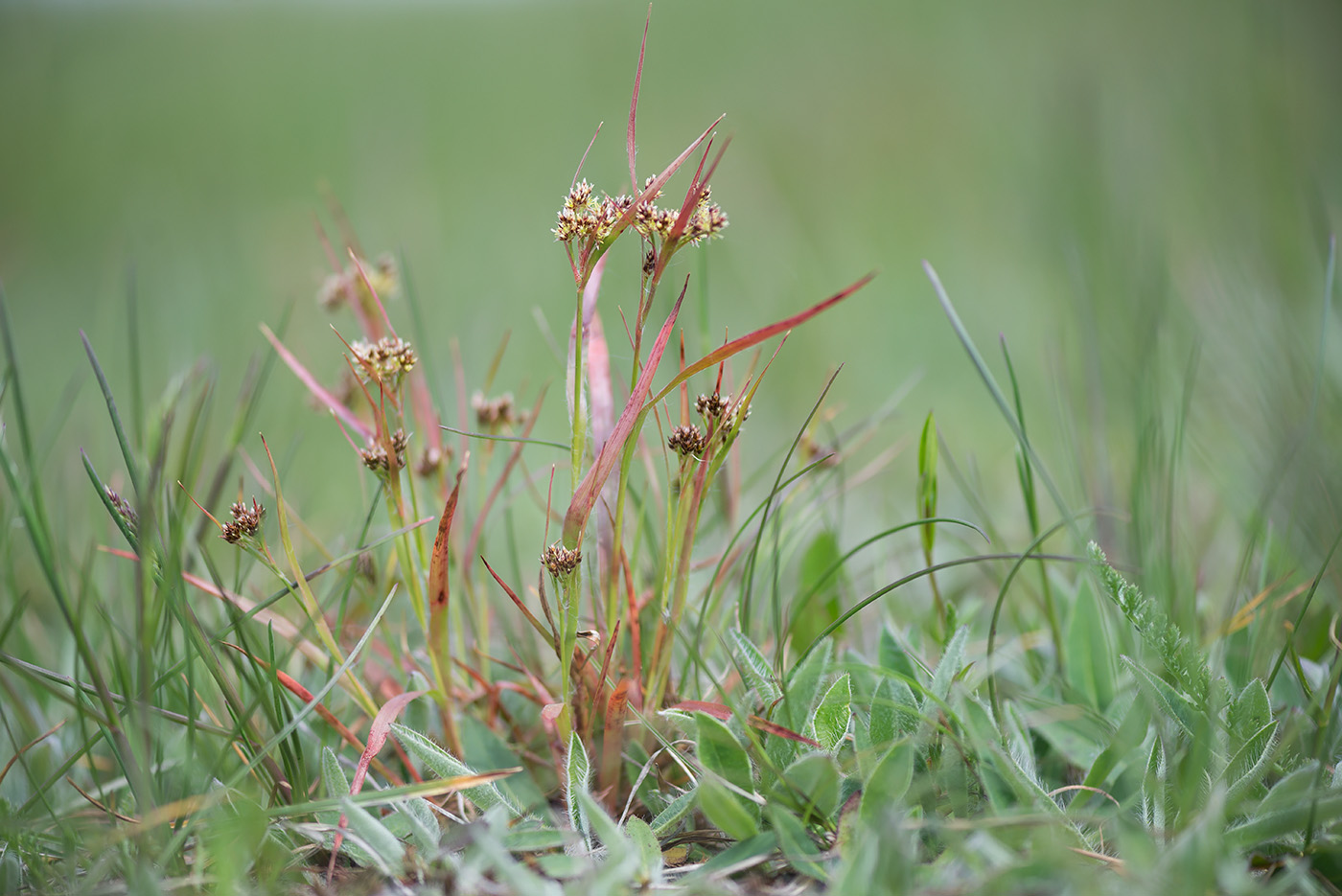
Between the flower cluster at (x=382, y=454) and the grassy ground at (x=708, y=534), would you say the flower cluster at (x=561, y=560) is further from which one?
the flower cluster at (x=382, y=454)

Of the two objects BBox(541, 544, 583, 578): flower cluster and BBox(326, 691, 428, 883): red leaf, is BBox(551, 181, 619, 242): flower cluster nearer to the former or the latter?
BBox(541, 544, 583, 578): flower cluster

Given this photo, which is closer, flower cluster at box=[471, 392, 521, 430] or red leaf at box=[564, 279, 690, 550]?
red leaf at box=[564, 279, 690, 550]

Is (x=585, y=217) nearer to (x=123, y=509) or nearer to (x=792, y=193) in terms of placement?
(x=123, y=509)

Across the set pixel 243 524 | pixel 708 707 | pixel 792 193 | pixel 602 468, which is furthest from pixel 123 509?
pixel 792 193

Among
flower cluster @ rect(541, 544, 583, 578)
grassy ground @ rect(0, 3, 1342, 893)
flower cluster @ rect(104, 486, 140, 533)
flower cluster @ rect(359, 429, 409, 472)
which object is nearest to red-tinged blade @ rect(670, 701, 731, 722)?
grassy ground @ rect(0, 3, 1342, 893)

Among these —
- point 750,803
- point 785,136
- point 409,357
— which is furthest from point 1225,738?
point 785,136

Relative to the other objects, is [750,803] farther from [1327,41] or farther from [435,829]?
[1327,41]

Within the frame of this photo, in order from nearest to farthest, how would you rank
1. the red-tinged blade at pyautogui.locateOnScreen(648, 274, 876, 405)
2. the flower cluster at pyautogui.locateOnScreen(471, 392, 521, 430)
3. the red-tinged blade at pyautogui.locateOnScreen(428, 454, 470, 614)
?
the red-tinged blade at pyautogui.locateOnScreen(648, 274, 876, 405)
the red-tinged blade at pyautogui.locateOnScreen(428, 454, 470, 614)
the flower cluster at pyautogui.locateOnScreen(471, 392, 521, 430)
